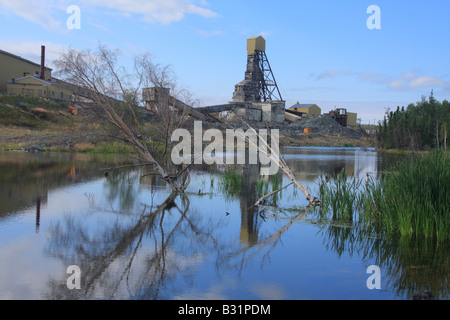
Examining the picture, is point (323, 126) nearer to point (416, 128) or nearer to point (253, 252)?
point (416, 128)

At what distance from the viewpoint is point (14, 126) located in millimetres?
42812

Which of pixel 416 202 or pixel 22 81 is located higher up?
pixel 22 81

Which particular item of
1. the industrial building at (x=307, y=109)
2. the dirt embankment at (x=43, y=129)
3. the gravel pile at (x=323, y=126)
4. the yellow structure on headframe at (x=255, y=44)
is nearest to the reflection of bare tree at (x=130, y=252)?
the dirt embankment at (x=43, y=129)

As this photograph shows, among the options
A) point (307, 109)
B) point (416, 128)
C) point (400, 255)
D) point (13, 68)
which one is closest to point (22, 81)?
point (13, 68)

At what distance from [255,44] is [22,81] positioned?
37555 mm

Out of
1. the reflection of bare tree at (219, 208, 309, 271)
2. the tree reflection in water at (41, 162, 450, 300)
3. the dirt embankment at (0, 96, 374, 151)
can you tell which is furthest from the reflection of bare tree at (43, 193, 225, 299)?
the dirt embankment at (0, 96, 374, 151)

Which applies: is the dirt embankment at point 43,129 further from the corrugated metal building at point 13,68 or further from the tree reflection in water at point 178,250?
the corrugated metal building at point 13,68

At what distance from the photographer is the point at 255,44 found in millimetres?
74062

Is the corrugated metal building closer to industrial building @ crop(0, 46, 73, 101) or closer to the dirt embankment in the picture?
A: industrial building @ crop(0, 46, 73, 101)

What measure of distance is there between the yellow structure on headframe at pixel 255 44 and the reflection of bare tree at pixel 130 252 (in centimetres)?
6599

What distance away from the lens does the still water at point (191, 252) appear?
6.46 meters
